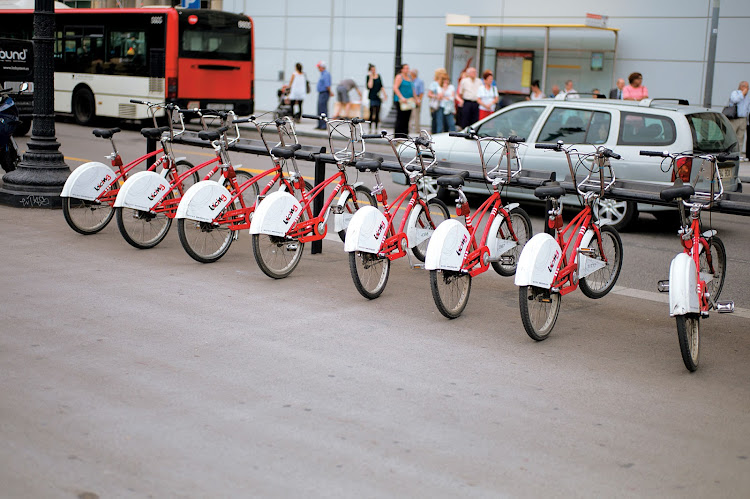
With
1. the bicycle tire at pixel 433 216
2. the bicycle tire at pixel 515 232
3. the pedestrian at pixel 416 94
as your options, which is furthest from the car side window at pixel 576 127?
the pedestrian at pixel 416 94

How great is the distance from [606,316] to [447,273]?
4.38ft

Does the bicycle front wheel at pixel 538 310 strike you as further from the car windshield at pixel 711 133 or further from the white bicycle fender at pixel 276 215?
the car windshield at pixel 711 133

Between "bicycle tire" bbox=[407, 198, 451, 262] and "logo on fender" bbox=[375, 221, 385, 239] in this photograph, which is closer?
"logo on fender" bbox=[375, 221, 385, 239]

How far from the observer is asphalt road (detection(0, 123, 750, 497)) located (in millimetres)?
4109

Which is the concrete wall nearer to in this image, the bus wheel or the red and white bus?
the red and white bus

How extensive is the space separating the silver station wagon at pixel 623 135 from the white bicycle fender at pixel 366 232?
457cm

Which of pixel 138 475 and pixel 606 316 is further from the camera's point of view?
pixel 606 316

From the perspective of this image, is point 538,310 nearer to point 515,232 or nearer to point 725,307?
point 725,307

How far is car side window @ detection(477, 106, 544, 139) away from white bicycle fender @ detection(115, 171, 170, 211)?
16.7ft

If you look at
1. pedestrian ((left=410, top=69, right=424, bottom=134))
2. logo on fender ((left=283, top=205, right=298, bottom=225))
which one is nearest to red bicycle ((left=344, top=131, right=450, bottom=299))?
logo on fender ((left=283, top=205, right=298, bottom=225))

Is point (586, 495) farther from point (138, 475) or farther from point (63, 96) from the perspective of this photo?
point (63, 96)

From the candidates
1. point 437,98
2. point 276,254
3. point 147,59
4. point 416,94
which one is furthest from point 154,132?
point 416,94

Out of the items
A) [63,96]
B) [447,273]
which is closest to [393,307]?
[447,273]

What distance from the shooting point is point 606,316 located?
717 cm
